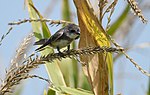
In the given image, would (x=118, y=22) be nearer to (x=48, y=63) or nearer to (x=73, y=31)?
(x=73, y=31)

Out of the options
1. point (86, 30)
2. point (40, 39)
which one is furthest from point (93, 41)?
point (40, 39)

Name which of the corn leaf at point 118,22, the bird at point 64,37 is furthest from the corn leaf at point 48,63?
the corn leaf at point 118,22

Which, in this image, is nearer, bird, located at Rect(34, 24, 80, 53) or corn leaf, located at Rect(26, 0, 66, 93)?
corn leaf, located at Rect(26, 0, 66, 93)

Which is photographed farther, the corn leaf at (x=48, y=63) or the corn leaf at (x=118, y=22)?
the corn leaf at (x=118, y=22)

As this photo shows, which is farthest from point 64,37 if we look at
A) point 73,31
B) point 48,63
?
point 48,63

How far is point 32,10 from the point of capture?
106 centimetres

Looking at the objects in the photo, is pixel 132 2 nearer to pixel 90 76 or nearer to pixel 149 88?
pixel 90 76

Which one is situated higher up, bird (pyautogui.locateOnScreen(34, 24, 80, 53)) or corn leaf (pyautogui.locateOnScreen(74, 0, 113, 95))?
bird (pyautogui.locateOnScreen(34, 24, 80, 53))

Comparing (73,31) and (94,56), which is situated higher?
(73,31)

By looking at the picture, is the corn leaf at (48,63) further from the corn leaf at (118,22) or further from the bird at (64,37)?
the corn leaf at (118,22)

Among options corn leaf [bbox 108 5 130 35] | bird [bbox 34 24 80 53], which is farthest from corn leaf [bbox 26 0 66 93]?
corn leaf [bbox 108 5 130 35]

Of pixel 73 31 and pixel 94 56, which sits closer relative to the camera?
pixel 94 56

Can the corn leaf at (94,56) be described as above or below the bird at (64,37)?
below

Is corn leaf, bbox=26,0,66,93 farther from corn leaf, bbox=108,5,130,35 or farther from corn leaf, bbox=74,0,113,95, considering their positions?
corn leaf, bbox=108,5,130,35
